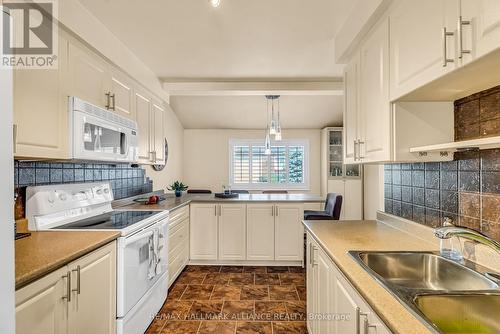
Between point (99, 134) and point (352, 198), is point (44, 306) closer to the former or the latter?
point (99, 134)

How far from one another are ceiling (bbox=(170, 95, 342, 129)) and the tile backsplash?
334 centimetres

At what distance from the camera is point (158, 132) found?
133 inches

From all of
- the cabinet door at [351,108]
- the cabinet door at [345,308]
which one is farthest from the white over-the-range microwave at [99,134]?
the cabinet door at [351,108]

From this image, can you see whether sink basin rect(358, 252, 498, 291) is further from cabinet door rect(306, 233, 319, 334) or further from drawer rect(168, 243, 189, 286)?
drawer rect(168, 243, 189, 286)

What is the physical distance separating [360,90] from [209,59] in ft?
5.63

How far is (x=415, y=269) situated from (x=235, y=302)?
1.82m

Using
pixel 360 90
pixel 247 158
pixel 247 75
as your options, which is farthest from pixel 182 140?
pixel 360 90

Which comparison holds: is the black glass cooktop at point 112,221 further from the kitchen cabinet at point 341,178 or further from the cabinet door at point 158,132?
the kitchen cabinet at point 341,178

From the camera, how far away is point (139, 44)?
2.56m

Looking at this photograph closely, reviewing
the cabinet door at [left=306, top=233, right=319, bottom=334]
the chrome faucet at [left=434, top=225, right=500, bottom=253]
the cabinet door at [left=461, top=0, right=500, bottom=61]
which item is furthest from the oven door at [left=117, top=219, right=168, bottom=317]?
the cabinet door at [left=461, top=0, right=500, bottom=61]

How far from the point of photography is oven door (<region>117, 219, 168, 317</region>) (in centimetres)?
178

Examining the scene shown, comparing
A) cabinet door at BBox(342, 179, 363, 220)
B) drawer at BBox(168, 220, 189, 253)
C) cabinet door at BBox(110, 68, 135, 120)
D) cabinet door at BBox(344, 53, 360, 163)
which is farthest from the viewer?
cabinet door at BBox(342, 179, 363, 220)

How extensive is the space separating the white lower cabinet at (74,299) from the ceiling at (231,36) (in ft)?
5.64

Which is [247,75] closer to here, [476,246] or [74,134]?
[74,134]
